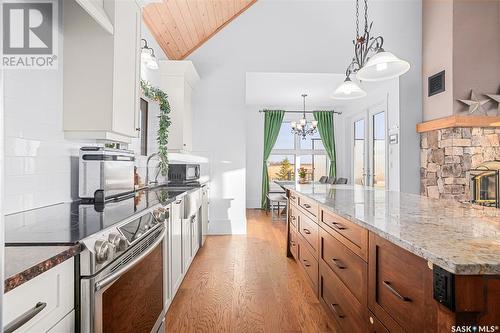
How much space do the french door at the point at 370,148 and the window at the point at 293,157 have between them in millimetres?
961

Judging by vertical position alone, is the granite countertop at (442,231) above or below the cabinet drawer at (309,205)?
above

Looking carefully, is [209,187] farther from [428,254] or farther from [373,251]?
[428,254]

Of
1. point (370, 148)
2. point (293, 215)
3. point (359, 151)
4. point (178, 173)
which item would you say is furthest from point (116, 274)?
point (359, 151)

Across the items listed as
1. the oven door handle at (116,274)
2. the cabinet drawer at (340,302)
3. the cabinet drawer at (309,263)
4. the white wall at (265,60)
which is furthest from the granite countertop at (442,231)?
the white wall at (265,60)

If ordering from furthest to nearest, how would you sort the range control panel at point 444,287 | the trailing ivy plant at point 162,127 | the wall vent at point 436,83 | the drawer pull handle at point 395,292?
the wall vent at point 436,83 → the trailing ivy plant at point 162,127 → the drawer pull handle at point 395,292 → the range control panel at point 444,287

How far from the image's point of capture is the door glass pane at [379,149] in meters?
6.30

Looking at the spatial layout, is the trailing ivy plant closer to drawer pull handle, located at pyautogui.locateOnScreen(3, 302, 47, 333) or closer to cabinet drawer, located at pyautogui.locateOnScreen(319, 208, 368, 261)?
cabinet drawer, located at pyautogui.locateOnScreen(319, 208, 368, 261)

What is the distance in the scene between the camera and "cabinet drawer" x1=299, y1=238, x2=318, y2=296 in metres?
2.43

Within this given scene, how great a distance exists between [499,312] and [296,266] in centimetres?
274

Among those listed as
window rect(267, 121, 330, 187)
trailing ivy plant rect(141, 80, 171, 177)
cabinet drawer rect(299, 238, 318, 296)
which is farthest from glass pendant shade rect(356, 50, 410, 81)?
window rect(267, 121, 330, 187)

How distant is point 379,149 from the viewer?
21.4 ft

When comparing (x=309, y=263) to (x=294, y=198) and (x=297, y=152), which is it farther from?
(x=297, y=152)

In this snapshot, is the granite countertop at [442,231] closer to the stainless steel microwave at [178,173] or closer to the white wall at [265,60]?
the stainless steel microwave at [178,173]

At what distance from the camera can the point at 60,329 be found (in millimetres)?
901
